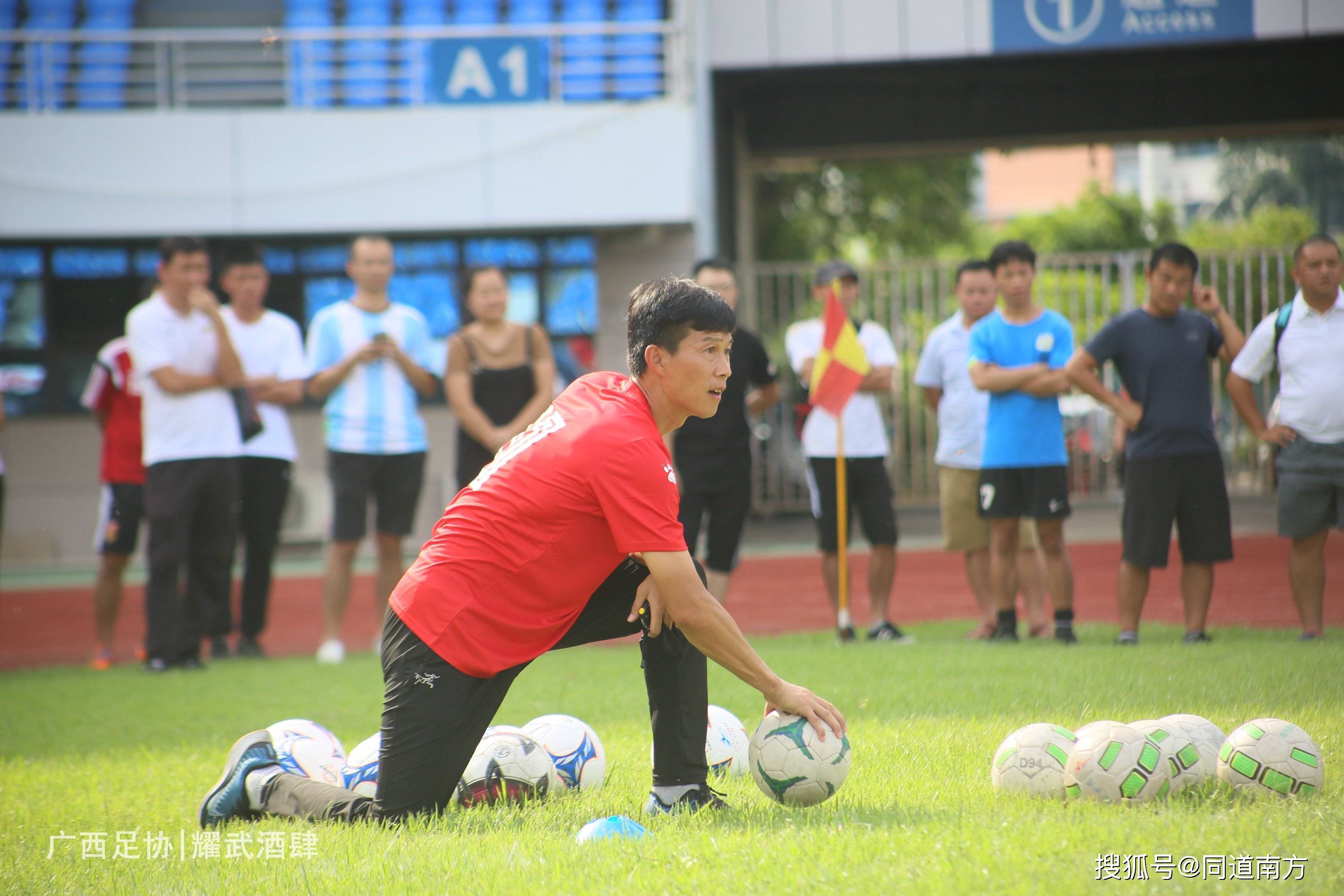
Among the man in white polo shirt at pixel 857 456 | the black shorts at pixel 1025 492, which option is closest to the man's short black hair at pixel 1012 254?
the man in white polo shirt at pixel 857 456

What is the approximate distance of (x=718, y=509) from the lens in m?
8.26

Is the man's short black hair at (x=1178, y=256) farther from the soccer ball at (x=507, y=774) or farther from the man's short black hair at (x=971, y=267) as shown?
the soccer ball at (x=507, y=774)

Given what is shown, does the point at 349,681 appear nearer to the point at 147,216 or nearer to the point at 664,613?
the point at 664,613

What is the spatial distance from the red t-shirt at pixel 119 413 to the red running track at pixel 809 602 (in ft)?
5.03

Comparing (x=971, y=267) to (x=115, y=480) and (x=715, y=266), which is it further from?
(x=115, y=480)

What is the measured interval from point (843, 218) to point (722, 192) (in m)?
11.9

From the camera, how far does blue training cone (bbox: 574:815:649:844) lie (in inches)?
137

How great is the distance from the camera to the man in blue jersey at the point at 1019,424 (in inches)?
306

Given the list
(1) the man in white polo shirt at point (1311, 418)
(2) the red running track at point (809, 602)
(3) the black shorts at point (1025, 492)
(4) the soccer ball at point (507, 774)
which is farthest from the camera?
(2) the red running track at point (809, 602)

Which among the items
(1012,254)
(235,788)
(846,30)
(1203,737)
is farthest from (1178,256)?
(846,30)

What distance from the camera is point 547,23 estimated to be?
18031 millimetres

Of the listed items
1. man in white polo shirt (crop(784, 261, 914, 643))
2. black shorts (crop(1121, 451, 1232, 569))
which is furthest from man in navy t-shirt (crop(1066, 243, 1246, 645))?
man in white polo shirt (crop(784, 261, 914, 643))

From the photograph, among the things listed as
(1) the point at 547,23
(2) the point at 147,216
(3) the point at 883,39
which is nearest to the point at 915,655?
(3) the point at 883,39

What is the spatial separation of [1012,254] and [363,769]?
5438 millimetres
